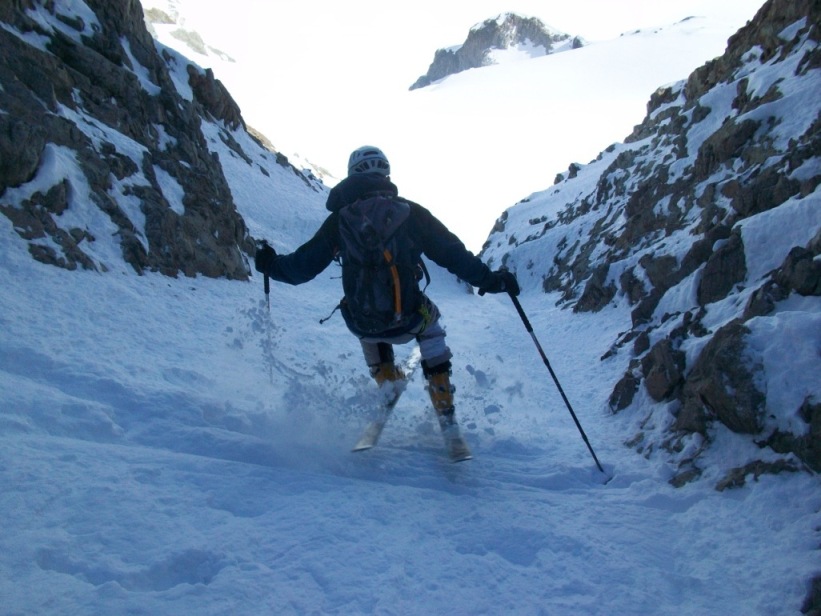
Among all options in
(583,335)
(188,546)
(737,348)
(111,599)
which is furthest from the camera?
(583,335)

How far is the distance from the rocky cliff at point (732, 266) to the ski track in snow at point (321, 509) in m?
0.45

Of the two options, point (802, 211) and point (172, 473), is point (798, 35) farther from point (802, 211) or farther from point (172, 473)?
point (172, 473)

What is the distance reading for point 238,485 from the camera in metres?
3.51

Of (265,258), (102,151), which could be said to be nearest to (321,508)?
(265,258)

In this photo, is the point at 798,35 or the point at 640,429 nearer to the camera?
the point at 640,429

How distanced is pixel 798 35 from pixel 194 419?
16502 millimetres

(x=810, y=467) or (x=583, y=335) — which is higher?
(x=583, y=335)

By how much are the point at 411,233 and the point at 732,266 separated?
4.80 m

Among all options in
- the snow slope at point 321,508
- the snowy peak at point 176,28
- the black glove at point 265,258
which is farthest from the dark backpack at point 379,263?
the snowy peak at point 176,28

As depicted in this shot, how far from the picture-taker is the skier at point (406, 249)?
4359 mm

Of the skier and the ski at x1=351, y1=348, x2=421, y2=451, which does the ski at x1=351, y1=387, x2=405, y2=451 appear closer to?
the ski at x1=351, y1=348, x2=421, y2=451

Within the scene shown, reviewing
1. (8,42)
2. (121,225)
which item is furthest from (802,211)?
(8,42)

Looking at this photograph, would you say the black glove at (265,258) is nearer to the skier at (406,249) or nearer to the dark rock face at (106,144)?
the skier at (406,249)

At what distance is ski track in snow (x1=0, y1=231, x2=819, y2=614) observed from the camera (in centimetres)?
263
